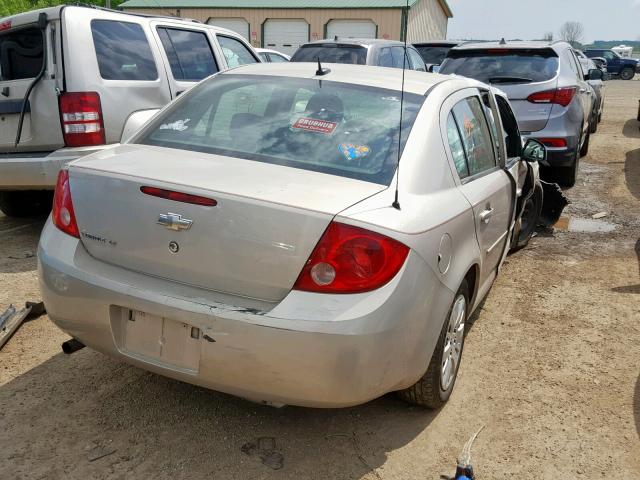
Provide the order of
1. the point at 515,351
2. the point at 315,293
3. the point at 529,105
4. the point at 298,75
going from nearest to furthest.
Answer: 1. the point at 315,293
2. the point at 298,75
3. the point at 515,351
4. the point at 529,105

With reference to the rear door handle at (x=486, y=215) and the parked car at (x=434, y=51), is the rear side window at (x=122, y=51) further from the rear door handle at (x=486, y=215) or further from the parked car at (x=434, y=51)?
the parked car at (x=434, y=51)

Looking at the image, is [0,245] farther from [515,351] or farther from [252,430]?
[515,351]

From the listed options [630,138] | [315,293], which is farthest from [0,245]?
[630,138]

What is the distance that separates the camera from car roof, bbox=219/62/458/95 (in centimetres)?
336

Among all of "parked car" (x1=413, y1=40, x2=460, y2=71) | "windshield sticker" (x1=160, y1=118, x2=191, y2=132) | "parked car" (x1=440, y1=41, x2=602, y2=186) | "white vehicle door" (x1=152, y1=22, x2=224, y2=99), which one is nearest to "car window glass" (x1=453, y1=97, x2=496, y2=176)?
"windshield sticker" (x1=160, y1=118, x2=191, y2=132)

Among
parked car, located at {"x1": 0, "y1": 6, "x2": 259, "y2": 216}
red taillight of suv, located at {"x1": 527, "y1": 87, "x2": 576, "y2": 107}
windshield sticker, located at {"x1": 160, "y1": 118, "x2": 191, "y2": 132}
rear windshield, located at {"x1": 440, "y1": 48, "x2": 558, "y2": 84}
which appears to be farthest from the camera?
rear windshield, located at {"x1": 440, "y1": 48, "x2": 558, "y2": 84}

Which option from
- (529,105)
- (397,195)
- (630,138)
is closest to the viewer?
(397,195)

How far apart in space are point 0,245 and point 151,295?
146 inches

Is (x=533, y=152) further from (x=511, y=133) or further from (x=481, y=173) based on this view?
(x=481, y=173)

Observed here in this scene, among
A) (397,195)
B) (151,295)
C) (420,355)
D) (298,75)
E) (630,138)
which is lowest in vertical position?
(630,138)

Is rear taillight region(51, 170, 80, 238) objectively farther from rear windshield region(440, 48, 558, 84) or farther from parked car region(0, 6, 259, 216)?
rear windshield region(440, 48, 558, 84)

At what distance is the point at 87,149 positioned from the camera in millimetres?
5176

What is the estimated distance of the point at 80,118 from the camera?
5.14 meters

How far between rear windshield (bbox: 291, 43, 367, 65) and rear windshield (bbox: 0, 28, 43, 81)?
484 centimetres
